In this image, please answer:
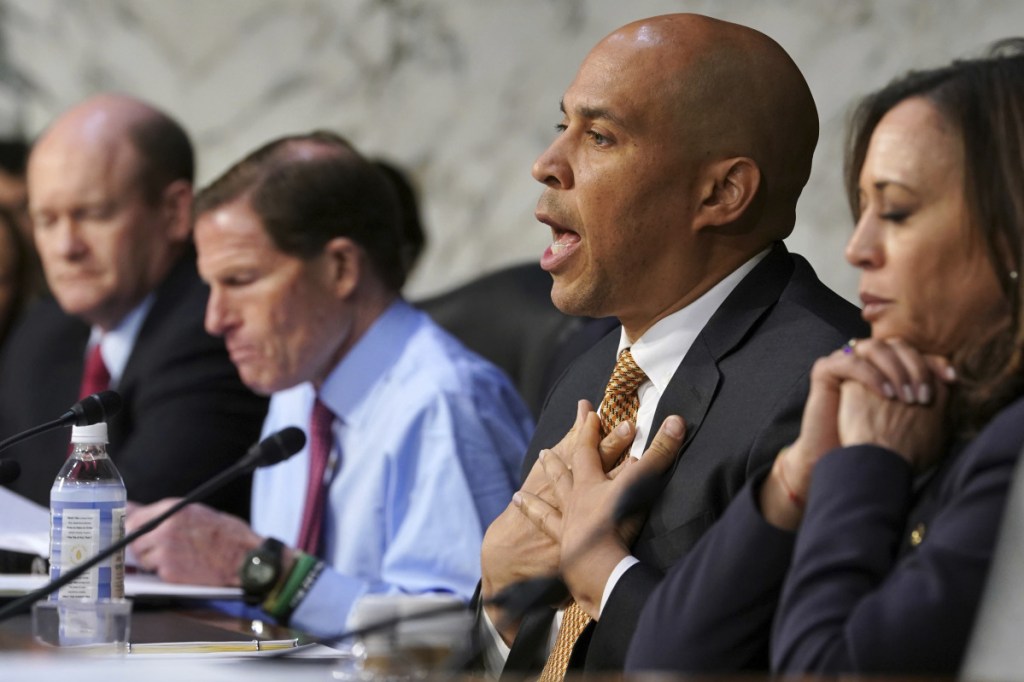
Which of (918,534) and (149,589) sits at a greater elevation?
(918,534)

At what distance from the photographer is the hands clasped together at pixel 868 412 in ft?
4.66

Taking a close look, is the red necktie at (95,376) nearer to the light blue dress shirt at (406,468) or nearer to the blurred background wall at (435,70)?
the light blue dress shirt at (406,468)

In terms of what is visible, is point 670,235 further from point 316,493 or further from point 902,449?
point 316,493

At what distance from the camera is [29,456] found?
3752mm

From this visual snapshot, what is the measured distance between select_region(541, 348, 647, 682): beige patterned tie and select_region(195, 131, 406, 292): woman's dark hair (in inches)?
47.2

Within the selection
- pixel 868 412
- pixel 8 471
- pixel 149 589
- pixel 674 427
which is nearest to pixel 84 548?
pixel 8 471

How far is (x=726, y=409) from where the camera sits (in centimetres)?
184

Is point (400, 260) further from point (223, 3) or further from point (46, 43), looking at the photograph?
point (46, 43)

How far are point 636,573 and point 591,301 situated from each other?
1.50 ft

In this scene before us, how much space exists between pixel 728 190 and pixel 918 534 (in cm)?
77

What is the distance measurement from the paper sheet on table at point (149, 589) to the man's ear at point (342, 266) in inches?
28.5

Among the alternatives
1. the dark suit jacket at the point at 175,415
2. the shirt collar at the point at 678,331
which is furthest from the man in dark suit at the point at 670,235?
the dark suit jacket at the point at 175,415

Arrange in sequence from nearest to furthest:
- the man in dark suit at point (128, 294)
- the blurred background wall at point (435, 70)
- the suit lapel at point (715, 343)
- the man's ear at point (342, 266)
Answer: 1. the suit lapel at point (715, 343)
2. the man's ear at point (342, 266)
3. the blurred background wall at point (435, 70)
4. the man in dark suit at point (128, 294)

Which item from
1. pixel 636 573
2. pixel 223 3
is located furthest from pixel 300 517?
pixel 223 3
